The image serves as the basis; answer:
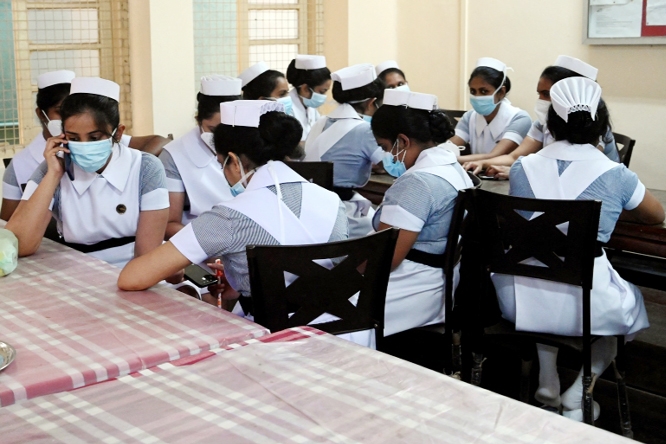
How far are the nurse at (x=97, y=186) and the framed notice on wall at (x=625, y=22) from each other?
341 centimetres

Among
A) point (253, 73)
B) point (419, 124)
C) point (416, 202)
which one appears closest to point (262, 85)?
point (253, 73)

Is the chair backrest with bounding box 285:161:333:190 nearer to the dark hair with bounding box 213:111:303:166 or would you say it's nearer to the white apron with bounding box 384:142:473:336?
the white apron with bounding box 384:142:473:336

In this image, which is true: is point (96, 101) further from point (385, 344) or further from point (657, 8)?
point (657, 8)

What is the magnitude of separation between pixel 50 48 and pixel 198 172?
7.01 feet

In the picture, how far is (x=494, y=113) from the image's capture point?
4.48 meters

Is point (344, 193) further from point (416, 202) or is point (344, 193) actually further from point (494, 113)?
point (494, 113)

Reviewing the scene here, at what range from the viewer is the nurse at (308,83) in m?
4.61

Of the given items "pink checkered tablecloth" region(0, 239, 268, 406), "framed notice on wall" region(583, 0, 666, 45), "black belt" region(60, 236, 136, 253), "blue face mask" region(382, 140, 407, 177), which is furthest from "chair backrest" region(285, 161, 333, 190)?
"framed notice on wall" region(583, 0, 666, 45)

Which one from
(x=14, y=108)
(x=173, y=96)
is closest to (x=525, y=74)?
(x=173, y=96)

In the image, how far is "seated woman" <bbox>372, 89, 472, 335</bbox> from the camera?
2428 mm

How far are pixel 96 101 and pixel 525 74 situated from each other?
3.76 metres

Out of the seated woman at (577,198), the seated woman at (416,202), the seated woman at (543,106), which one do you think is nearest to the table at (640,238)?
the seated woman at (577,198)

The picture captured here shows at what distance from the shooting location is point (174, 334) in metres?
1.65

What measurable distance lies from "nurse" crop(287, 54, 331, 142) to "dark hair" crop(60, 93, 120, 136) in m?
2.17
